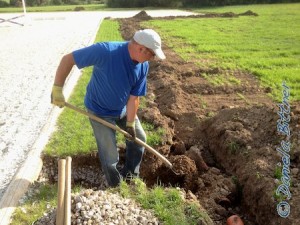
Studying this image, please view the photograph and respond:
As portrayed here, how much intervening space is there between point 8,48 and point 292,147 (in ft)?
39.6

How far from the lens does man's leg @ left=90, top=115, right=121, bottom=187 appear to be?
4.51 m

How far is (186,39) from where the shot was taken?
14.9 meters

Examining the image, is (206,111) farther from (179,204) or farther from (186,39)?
(186,39)

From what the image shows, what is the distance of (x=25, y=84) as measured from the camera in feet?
29.9

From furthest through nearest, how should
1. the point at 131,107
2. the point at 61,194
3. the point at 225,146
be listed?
the point at 225,146
the point at 131,107
the point at 61,194

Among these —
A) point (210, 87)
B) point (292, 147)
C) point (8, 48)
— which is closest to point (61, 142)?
point (292, 147)

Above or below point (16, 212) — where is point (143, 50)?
above

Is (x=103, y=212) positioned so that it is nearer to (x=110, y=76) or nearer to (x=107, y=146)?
(x=107, y=146)

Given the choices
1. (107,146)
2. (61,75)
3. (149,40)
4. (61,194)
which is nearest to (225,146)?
(107,146)

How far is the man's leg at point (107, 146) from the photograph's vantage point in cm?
451

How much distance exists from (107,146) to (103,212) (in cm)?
110

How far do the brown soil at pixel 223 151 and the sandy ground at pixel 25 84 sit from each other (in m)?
1.34

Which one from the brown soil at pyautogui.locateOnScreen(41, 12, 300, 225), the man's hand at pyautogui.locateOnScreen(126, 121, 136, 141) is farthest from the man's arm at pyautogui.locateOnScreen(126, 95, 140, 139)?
the brown soil at pyautogui.locateOnScreen(41, 12, 300, 225)

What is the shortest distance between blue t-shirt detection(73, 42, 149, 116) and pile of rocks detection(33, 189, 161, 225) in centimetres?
111
